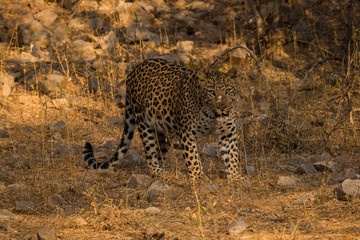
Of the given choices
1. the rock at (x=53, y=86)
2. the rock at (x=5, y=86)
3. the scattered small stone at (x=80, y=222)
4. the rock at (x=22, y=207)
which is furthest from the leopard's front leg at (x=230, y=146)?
the rock at (x=5, y=86)

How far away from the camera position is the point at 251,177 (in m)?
7.26

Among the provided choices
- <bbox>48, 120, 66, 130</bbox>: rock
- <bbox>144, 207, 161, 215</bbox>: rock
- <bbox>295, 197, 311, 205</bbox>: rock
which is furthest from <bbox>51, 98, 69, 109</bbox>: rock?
<bbox>295, 197, 311, 205</bbox>: rock

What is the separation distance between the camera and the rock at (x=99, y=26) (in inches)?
566

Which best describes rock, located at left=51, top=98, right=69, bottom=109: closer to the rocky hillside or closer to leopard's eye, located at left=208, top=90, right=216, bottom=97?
the rocky hillside

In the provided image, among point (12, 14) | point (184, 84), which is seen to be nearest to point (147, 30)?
point (12, 14)

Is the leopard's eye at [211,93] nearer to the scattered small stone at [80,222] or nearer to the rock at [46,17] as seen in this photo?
the scattered small stone at [80,222]

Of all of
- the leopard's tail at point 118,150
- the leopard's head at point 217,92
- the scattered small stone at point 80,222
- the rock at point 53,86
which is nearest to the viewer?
the scattered small stone at point 80,222

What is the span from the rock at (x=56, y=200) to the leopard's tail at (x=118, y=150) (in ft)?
4.37

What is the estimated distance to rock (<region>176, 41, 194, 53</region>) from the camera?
13211mm

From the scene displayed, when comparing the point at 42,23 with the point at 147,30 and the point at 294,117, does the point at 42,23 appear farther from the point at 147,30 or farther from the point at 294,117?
the point at 294,117

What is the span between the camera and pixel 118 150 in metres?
7.94

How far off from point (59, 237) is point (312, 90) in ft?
24.4

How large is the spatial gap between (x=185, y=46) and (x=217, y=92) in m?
6.72

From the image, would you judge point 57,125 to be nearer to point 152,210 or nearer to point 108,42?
point 108,42
